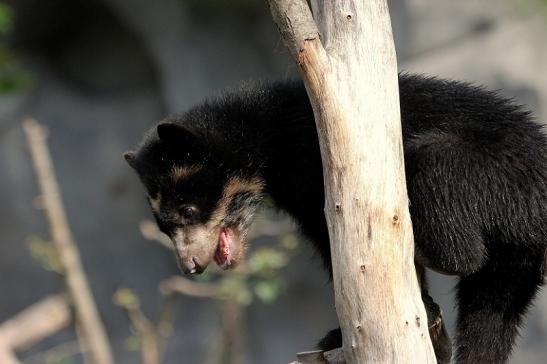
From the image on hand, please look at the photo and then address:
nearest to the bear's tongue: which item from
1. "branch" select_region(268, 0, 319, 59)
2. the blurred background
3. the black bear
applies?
the black bear

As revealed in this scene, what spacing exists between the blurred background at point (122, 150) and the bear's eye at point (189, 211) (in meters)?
3.98

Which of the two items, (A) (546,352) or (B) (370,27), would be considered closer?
(B) (370,27)

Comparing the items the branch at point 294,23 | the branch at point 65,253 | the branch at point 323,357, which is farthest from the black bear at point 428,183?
the branch at point 65,253

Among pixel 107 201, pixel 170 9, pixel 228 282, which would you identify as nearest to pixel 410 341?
pixel 228 282

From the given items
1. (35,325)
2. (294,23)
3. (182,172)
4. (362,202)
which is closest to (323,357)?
(362,202)

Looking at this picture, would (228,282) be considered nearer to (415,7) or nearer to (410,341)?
(415,7)

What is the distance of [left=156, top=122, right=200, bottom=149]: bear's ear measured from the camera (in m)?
4.46

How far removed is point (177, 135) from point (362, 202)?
1486mm

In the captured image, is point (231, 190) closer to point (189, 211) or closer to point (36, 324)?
point (189, 211)

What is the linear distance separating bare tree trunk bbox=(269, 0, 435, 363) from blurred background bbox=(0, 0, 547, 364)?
524cm

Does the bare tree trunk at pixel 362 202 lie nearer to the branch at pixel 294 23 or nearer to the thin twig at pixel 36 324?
the branch at pixel 294 23

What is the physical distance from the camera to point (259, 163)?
462 centimetres

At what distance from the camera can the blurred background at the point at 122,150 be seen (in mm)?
9758

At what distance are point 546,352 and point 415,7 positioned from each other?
2835 mm
